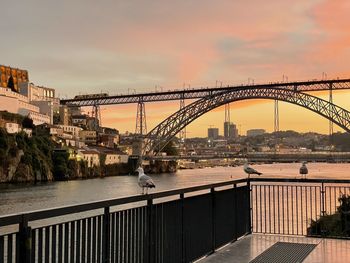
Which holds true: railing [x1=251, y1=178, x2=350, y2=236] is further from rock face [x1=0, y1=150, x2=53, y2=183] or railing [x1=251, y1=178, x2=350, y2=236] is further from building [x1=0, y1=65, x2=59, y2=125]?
building [x1=0, y1=65, x2=59, y2=125]

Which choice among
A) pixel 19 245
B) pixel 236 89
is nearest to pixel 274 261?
pixel 19 245

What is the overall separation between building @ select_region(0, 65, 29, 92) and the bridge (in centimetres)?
3291

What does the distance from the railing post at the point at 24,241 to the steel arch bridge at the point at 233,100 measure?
2707 inches

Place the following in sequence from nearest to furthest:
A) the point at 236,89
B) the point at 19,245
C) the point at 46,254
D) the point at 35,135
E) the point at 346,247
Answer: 1. the point at 19,245
2. the point at 46,254
3. the point at 346,247
4. the point at 236,89
5. the point at 35,135

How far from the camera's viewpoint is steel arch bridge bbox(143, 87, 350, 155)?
228ft

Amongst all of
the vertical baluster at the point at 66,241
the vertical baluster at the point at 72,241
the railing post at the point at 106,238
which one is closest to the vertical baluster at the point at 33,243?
the vertical baluster at the point at 66,241

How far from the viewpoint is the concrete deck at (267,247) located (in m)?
6.55

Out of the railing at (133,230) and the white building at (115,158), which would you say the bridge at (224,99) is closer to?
the white building at (115,158)

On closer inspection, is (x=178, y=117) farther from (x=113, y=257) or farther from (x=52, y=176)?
(x=113, y=257)

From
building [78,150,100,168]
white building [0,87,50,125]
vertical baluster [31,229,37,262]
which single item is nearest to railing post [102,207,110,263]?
vertical baluster [31,229,37,262]

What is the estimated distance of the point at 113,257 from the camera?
459cm

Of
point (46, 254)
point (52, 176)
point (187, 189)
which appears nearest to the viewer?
point (46, 254)

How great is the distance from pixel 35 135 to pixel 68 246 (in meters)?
91.5

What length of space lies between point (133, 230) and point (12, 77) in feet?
393
